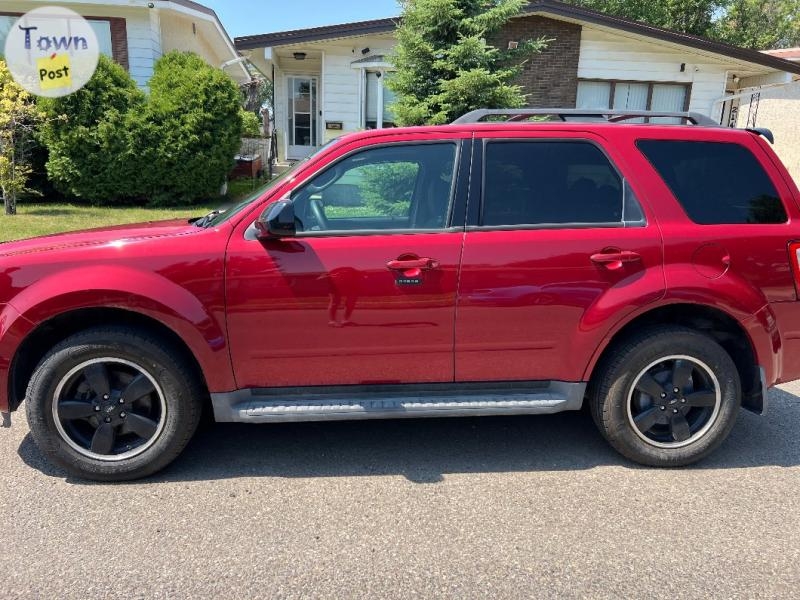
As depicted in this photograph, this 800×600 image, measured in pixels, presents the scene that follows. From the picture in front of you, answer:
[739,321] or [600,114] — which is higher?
[600,114]

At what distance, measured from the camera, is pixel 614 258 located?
3359 mm

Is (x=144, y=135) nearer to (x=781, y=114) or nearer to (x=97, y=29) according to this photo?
(x=97, y=29)

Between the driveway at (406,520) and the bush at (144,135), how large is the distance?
9161 millimetres

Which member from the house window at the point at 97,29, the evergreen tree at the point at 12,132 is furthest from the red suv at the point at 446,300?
the house window at the point at 97,29

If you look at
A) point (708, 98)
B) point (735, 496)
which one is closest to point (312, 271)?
point (735, 496)

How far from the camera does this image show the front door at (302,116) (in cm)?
1828

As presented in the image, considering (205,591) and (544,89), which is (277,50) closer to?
(544,89)

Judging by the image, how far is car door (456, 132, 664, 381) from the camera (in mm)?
3332

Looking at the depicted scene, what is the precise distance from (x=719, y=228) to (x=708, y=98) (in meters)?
15.2

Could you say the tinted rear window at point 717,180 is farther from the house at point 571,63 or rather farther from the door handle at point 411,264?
the house at point 571,63

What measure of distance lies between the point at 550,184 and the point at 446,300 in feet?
3.02

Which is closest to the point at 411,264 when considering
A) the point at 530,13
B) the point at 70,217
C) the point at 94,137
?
the point at 70,217

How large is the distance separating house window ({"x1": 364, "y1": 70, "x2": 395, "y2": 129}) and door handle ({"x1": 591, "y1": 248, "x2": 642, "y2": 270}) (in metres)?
12.7

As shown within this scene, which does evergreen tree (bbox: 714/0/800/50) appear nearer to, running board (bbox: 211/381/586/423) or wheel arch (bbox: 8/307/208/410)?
running board (bbox: 211/381/586/423)
